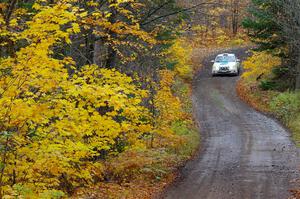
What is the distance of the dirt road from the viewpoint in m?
11.6

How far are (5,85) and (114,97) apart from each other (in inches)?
80.1

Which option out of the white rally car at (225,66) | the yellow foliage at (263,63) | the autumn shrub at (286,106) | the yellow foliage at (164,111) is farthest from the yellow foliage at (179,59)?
the yellow foliage at (164,111)

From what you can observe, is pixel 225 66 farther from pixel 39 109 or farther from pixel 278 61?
pixel 39 109

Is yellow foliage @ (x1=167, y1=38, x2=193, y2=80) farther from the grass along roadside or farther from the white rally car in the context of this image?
the grass along roadside

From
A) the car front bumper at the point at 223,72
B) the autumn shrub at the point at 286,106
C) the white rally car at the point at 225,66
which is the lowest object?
the autumn shrub at the point at 286,106

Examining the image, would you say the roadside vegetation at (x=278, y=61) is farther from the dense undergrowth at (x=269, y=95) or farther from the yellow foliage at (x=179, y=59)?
the yellow foliage at (x=179, y=59)

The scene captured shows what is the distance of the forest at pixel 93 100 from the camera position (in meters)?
7.98

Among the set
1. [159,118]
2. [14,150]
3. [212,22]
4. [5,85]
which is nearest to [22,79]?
[5,85]

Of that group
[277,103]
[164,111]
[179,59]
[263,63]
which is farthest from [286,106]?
[179,59]

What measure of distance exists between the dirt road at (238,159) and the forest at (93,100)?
29.3 inches

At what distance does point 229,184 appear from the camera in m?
12.1

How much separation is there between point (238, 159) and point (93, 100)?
791cm

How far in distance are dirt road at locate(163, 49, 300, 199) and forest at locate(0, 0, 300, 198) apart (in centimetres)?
74

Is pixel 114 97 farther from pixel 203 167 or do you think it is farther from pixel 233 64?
pixel 233 64
